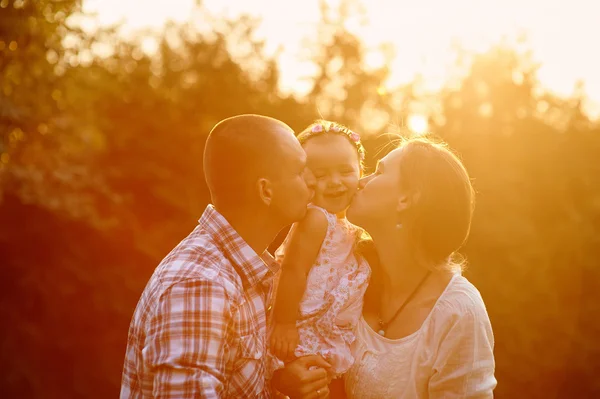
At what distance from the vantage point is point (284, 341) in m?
3.20

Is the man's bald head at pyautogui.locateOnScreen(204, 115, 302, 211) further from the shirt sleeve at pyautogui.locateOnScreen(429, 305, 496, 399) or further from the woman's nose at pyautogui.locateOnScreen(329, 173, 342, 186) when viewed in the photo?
the shirt sleeve at pyautogui.locateOnScreen(429, 305, 496, 399)

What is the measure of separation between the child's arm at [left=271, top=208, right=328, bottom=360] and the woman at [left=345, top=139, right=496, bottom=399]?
223 millimetres

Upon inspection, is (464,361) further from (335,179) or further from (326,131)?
(326,131)

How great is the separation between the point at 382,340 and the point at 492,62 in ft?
21.9

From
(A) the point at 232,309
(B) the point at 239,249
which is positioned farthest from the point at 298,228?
(A) the point at 232,309

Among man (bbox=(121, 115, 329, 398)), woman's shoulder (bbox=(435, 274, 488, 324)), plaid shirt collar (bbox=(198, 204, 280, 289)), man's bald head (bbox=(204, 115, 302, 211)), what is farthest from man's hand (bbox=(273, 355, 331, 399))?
man's bald head (bbox=(204, 115, 302, 211))

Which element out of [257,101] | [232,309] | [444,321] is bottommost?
[444,321]

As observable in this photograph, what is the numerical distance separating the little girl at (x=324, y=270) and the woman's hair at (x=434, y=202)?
1.11 ft

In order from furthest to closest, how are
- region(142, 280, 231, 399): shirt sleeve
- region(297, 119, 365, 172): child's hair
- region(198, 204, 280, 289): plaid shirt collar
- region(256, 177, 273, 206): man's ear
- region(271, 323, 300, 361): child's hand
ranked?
region(297, 119, 365, 172): child's hair
region(271, 323, 300, 361): child's hand
region(256, 177, 273, 206): man's ear
region(198, 204, 280, 289): plaid shirt collar
region(142, 280, 231, 399): shirt sleeve

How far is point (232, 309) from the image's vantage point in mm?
2676

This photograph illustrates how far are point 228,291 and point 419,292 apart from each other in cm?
110

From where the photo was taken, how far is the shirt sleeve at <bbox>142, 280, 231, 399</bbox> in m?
2.41

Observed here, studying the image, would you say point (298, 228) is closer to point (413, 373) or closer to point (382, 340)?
point (382, 340)

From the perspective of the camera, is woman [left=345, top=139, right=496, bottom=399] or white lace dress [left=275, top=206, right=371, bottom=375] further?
white lace dress [left=275, top=206, right=371, bottom=375]
